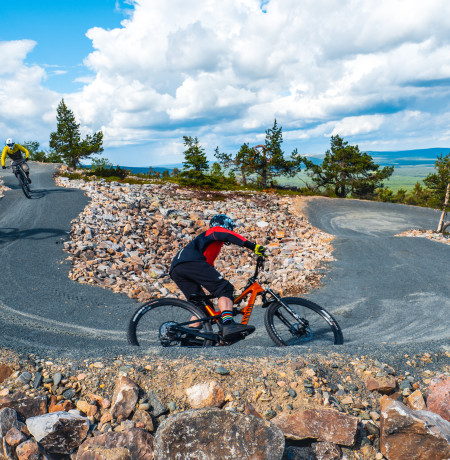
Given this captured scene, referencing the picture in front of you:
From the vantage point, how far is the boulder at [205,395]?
397 cm

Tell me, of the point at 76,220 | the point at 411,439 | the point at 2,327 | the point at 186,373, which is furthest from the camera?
the point at 76,220

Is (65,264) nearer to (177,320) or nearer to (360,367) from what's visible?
(177,320)

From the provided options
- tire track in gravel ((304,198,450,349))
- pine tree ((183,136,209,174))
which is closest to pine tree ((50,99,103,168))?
pine tree ((183,136,209,174))

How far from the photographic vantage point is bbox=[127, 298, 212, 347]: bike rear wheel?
19.0 feet

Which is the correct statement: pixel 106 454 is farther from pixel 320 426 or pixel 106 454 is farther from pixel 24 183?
pixel 24 183

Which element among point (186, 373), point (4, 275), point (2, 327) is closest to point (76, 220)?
point (4, 275)

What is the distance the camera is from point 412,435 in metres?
3.55

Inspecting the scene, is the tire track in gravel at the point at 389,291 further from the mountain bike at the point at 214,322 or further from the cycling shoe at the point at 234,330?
the cycling shoe at the point at 234,330

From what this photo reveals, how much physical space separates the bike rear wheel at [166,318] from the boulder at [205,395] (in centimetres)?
Answer: 172

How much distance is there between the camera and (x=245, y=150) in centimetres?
4753

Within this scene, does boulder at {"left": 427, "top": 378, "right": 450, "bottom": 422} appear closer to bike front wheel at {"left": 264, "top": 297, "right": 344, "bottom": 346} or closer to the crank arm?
bike front wheel at {"left": 264, "top": 297, "right": 344, "bottom": 346}

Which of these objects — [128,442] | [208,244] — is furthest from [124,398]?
[208,244]

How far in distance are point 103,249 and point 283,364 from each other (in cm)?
1092

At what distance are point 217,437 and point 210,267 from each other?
3.00 m
